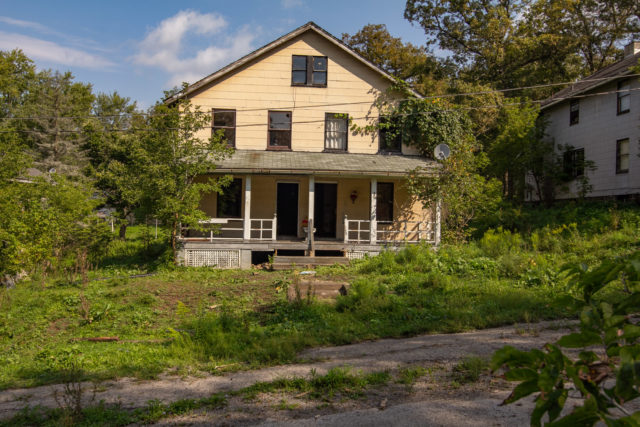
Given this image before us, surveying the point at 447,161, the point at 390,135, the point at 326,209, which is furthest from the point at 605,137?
the point at 326,209

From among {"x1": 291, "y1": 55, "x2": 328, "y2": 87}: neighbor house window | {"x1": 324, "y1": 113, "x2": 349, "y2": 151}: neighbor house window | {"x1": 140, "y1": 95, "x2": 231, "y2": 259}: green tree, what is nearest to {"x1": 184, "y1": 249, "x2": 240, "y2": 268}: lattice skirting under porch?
{"x1": 140, "y1": 95, "x2": 231, "y2": 259}: green tree

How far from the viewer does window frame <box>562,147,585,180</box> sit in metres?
22.4

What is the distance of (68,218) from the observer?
51.3 ft

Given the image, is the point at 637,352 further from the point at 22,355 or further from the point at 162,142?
the point at 162,142

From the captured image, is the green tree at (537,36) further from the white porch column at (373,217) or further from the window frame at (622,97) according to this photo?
the white porch column at (373,217)

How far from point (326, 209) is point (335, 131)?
334 centimetres

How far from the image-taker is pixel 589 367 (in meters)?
1.51

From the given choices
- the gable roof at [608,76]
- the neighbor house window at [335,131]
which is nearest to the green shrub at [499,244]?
the neighbor house window at [335,131]

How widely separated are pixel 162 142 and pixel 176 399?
12.4 meters

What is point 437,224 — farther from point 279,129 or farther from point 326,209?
point 279,129

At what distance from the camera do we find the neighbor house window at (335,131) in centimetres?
1928

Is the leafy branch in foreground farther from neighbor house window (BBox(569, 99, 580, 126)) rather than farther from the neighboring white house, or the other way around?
neighbor house window (BBox(569, 99, 580, 126))

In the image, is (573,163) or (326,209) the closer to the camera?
(326,209)

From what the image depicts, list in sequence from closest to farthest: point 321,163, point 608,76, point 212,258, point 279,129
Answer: point 212,258 < point 321,163 < point 279,129 < point 608,76
